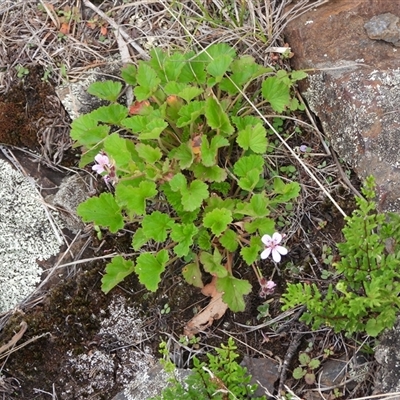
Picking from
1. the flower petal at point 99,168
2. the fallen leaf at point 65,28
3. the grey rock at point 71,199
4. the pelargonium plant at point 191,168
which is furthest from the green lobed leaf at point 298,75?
the fallen leaf at point 65,28

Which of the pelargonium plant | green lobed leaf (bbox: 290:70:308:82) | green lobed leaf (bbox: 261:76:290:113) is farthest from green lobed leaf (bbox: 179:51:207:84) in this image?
green lobed leaf (bbox: 290:70:308:82)

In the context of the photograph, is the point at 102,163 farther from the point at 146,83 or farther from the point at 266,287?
the point at 266,287

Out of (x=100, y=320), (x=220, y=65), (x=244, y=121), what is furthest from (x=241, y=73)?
(x=100, y=320)

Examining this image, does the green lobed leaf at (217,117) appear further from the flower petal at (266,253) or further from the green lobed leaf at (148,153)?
the flower petal at (266,253)

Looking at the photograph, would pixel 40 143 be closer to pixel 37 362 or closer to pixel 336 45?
pixel 37 362

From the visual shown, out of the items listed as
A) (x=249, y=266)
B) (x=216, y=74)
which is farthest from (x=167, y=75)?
(x=249, y=266)

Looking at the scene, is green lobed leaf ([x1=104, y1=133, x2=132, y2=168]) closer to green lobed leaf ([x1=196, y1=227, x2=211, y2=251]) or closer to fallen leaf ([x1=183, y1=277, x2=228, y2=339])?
green lobed leaf ([x1=196, y1=227, x2=211, y2=251])
